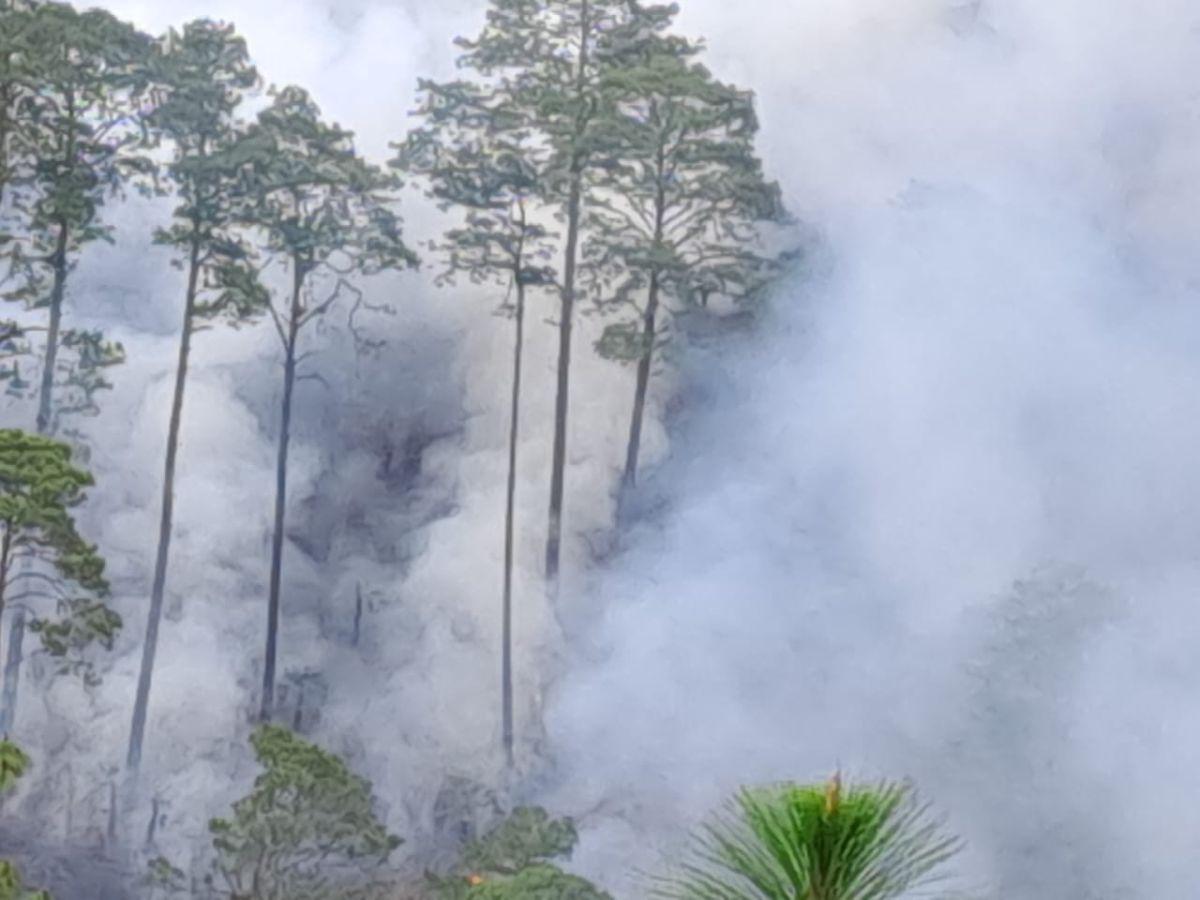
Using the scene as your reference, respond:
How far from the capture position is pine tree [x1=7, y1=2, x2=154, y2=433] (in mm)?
18891

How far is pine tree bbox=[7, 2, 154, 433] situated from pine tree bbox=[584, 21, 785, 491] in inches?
252

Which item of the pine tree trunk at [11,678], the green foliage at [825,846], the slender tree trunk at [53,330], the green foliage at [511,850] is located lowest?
the green foliage at [825,846]

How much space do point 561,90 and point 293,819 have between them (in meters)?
12.4

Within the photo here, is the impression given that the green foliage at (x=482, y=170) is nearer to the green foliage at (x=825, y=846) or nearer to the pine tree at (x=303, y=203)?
the pine tree at (x=303, y=203)

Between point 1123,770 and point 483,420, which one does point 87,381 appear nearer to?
point 483,420

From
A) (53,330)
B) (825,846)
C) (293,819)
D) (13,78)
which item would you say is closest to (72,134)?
(13,78)

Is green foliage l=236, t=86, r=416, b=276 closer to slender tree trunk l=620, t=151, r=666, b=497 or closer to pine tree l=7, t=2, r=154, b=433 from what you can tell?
pine tree l=7, t=2, r=154, b=433

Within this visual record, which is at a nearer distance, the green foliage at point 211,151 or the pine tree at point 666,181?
the green foliage at point 211,151

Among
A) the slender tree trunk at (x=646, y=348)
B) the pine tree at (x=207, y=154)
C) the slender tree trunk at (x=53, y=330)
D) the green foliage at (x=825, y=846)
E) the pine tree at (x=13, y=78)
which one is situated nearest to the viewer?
the green foliage at (x=825, y=846)

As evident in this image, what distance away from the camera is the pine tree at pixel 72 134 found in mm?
18891

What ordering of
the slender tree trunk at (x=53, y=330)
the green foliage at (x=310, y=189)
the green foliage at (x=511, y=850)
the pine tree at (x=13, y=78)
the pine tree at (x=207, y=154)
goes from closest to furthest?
the green foliage at (x=511, y=850), the pine tree at (x=13, y=78), the slender tree trunk at (x=53, y=330), the pine tree at (x=207, y=154), the green foliage at (x=310, y=189)

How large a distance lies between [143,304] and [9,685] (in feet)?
27.7

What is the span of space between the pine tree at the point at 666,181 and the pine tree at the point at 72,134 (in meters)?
6.40

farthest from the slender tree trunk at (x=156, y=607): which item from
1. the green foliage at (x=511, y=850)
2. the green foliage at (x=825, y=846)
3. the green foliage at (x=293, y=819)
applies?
the green foliage at (x=825, y=846)
